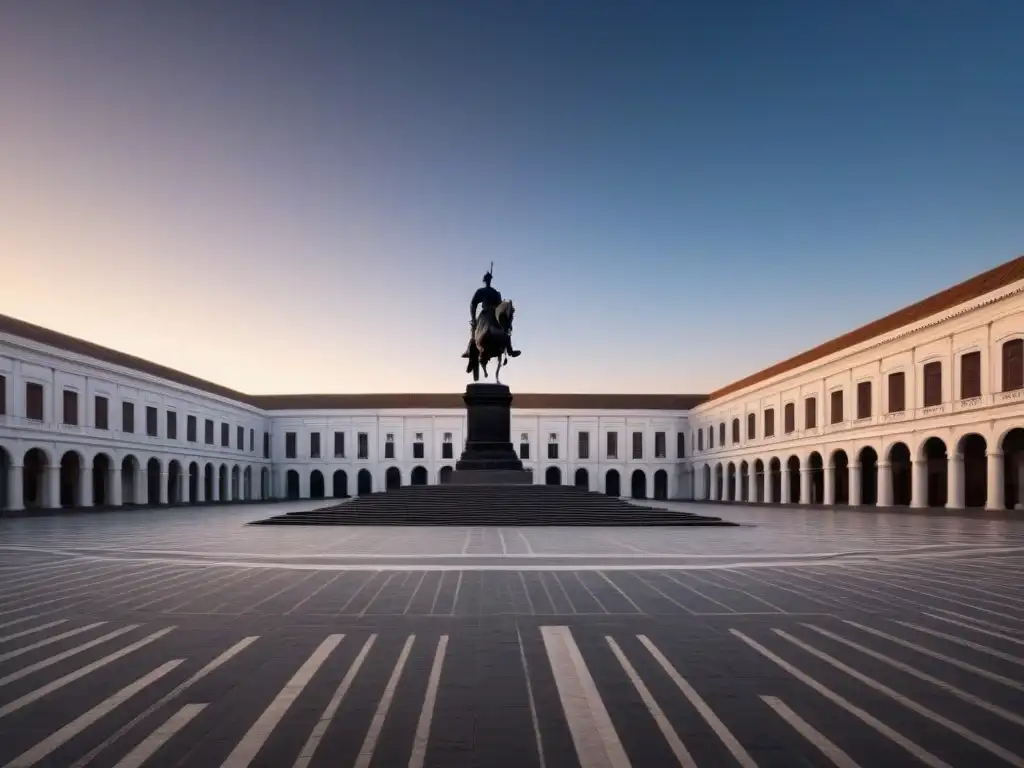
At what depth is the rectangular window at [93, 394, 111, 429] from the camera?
45.9m

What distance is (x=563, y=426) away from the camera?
78562 millimetres

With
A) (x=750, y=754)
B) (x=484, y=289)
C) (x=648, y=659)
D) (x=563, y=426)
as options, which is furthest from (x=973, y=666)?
(x=563, y=426)

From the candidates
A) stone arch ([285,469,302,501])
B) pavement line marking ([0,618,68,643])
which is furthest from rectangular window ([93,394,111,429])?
pavement line marking ([0,618,68,643])

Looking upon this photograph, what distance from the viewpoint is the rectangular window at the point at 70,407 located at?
140 ft

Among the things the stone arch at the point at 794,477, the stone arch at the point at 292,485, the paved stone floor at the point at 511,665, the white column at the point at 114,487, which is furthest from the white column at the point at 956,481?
the stone arch at the point at 292,485

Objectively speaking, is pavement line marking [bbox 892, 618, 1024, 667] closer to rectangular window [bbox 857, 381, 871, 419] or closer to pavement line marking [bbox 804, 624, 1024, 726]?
pavement line marking [bbox 804, 624, 1024, 726]

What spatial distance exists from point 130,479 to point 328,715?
5433 centimetres

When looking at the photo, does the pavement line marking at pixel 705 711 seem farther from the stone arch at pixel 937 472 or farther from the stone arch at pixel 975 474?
the stone arch at pixel 937 472

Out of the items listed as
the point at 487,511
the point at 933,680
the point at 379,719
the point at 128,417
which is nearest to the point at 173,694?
the point at 379,719

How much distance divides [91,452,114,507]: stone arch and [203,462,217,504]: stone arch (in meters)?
12.0

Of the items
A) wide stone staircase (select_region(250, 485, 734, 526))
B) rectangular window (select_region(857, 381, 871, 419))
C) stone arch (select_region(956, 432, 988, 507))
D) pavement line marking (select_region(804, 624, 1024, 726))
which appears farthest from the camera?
rectangular window (select_region(857, 381, 871, 419))

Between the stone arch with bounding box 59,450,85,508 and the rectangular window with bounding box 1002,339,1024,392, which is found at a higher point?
the rectangular window with bounding box 1002,339,1024,392

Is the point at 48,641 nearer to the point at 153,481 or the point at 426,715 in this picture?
the point at 426,715

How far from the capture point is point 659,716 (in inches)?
200
